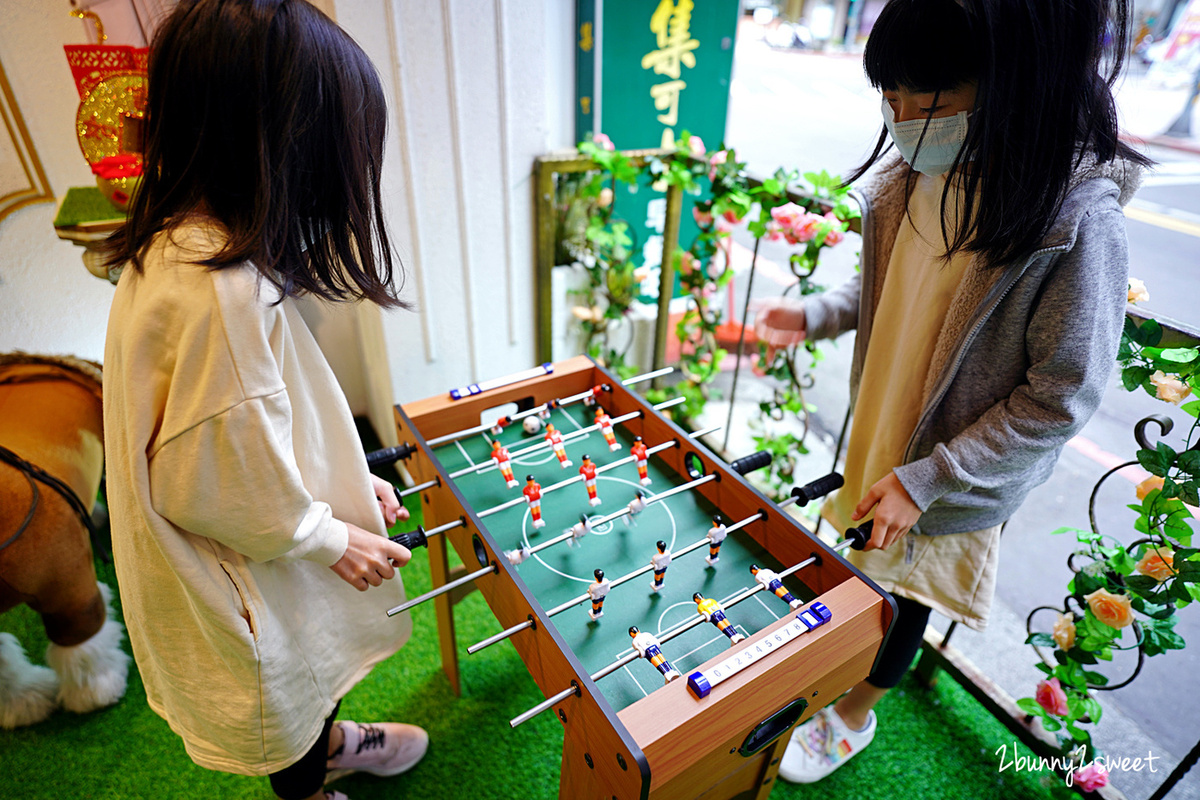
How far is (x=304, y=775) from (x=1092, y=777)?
5.50ft

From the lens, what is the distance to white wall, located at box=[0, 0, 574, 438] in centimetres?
158

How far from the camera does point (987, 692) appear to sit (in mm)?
1605

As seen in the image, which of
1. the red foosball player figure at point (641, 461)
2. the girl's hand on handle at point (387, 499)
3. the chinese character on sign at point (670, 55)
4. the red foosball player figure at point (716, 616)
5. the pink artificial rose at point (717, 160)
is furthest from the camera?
the chinese character on sign at point (670, 55)

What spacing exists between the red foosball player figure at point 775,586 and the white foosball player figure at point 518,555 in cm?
39

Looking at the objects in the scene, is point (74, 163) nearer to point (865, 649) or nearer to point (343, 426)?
point (343, 426)

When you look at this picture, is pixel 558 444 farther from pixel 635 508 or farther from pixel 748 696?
pixel 748 696

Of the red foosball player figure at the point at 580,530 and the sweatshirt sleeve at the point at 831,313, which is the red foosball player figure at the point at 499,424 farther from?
the sweatshirt sleeve at the point at 831,313

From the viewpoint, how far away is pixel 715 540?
108 cm

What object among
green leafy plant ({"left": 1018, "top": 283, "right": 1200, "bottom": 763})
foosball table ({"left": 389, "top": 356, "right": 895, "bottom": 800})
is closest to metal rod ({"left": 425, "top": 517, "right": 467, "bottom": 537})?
foosball table ({"left": 389, "top": 356, "right": 895, "bottom": 800})

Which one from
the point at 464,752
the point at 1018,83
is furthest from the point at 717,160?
the point at 464,752

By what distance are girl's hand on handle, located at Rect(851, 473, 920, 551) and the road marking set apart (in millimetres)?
5697

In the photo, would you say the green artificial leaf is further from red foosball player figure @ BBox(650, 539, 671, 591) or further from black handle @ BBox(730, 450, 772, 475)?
red foosball player figure @ BBox(650, 539, 671, 591)

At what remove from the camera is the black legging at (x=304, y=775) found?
3.73ft

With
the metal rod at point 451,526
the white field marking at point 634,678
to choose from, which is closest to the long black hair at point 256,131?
the metal rod at point 451,526
